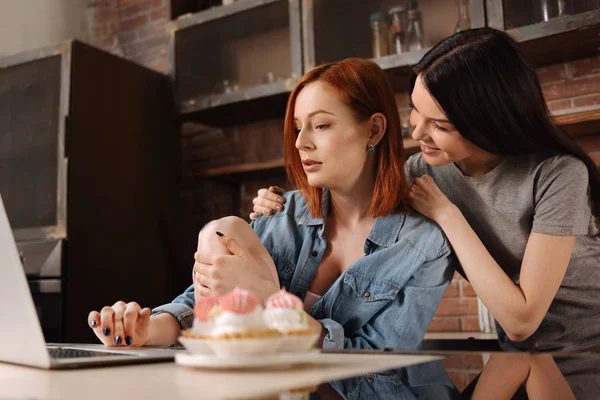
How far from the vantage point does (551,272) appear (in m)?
1.33

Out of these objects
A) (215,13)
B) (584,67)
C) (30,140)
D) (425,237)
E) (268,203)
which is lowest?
(425,237)

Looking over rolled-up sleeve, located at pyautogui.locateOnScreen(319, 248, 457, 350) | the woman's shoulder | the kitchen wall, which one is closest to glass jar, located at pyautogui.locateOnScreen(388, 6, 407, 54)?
the woman's shoulder

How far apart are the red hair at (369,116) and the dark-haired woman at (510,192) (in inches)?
2.2

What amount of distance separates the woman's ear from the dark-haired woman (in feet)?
0.27

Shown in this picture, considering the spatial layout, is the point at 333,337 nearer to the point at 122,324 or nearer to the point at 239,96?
the point at 122,324

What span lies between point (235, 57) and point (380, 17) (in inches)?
29.1

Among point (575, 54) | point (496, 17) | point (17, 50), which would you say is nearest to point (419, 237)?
point (496, 17)

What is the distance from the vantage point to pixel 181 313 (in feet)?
3.92

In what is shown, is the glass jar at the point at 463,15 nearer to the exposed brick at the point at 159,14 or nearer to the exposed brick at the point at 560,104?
the exposed brick at the point at 560,104

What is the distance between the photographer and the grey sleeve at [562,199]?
4.43 feet

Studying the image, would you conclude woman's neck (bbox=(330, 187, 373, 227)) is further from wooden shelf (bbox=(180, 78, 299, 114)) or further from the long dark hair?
wooden shelf (bbox=(180, 78, 299, 114))

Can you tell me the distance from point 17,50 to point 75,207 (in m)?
1.27

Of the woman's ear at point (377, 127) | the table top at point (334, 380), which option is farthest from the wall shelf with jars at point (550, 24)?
the table top at point (334, 380)

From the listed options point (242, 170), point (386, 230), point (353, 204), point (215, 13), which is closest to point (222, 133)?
point (242, 170)
